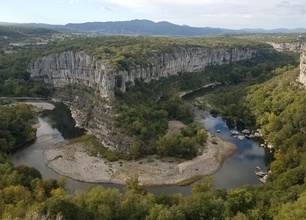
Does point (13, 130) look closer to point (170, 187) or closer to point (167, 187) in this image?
point (167, 187)

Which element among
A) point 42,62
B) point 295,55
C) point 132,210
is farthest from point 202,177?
point 295,55

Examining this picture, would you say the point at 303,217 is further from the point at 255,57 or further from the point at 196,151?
the point at 255,57

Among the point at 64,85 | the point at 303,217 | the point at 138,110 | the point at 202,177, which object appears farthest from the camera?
the point at 64,85

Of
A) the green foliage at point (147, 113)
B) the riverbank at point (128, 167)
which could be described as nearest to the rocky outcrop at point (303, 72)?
the green foliage at point (147, 113)

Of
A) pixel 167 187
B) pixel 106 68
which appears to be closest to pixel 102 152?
pixel 167 187

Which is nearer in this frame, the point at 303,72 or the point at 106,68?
the point at 303,72

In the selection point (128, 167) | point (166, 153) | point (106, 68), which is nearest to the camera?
point (128, 167)

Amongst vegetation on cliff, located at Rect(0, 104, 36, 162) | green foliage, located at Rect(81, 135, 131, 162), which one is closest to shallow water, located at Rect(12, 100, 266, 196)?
vegetation on cliff, located at Rect(0, 104, 36, 162)
